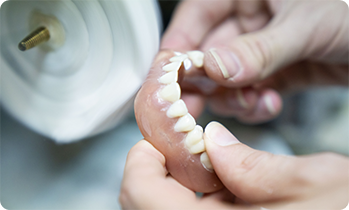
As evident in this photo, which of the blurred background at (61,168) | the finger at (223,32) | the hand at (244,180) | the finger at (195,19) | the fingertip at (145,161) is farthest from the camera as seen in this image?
the finger at (223,32)

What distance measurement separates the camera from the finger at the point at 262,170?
344 mm

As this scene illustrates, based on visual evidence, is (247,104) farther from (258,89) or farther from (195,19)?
(195,19)

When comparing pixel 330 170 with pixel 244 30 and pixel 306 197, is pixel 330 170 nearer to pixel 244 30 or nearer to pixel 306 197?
pixel 306 197

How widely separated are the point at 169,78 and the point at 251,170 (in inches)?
9.2

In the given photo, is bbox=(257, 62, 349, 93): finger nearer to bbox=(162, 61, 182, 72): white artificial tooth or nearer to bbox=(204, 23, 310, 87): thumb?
bbox=(204, 23, 310, 87): thumb

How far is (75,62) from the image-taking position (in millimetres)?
571

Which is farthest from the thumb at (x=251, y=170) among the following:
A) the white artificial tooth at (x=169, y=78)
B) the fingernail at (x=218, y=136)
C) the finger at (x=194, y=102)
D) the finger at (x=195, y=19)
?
the finger at (x=195, y=19)

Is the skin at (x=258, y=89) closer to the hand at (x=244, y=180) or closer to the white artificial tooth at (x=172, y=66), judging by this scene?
the hand at (x=244, y=180)

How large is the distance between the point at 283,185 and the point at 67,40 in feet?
1.71

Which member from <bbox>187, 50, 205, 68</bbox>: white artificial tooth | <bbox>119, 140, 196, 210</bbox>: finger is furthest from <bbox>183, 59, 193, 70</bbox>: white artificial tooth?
<bbox>119, 140, 196, 210</bbox>: finger

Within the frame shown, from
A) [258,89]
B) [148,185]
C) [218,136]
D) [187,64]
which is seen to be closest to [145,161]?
[148,185]

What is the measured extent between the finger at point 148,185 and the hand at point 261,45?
280 mm

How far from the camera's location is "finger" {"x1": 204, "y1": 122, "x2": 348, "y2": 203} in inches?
13.5

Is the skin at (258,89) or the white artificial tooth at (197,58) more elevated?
the white artificial tooth at (197,58)
